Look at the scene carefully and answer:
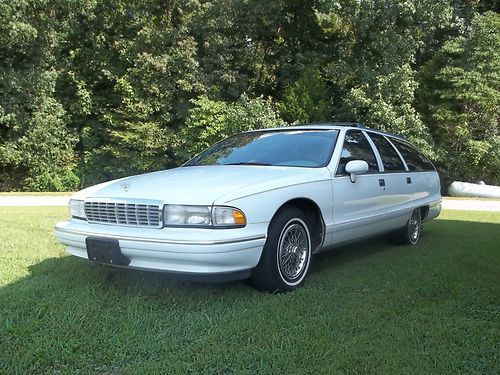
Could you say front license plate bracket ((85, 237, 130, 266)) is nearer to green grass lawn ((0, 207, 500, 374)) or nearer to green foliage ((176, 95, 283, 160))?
green grass lawn ((0, 207, 500, 374))

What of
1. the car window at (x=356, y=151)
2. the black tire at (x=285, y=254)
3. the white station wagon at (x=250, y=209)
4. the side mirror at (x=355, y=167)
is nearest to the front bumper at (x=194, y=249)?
the white station wagon at (x=250, y=209)

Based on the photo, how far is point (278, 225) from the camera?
13.3 ft

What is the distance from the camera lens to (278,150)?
507 centimetres

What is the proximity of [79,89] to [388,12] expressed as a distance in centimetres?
1217

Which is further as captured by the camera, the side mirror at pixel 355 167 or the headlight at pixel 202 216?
the side mirror at pixel 355 167

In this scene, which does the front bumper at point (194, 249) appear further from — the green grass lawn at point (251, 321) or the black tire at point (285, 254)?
the green grass lawn at point (251, 321)

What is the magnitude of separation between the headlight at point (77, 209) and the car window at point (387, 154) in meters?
3.24

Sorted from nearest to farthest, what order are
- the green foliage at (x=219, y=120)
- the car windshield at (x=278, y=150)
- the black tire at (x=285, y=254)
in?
the black tire at (x=285, y=254) → the car windshield at (x=278, y=150) → the green foliage at (x=219, y=120)

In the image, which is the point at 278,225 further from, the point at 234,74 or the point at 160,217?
the point at 234,74

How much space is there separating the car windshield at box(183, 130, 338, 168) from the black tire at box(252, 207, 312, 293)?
2.31 ft

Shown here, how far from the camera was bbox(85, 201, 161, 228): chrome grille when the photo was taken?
3826mm

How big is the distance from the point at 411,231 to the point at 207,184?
340 cm

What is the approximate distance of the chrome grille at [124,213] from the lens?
383cm

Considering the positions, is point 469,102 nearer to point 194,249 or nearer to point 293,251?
point 293,251
